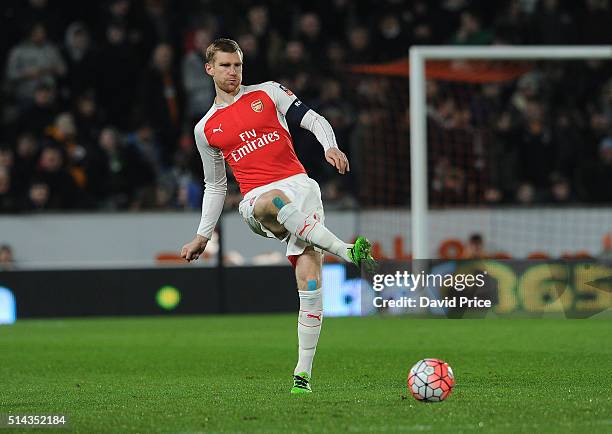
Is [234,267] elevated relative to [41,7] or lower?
lower

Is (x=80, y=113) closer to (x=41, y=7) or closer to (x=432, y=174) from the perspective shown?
(x=41, y=7)

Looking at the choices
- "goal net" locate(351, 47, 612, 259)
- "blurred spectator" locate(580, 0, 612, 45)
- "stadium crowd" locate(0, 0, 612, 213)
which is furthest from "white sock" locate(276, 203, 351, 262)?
"blurred spectator" locate(580, 0, 612, 45)

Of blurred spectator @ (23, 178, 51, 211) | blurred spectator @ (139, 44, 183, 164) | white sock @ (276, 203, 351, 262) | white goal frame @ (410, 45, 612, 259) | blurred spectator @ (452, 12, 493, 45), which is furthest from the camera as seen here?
blurred spectator @ (452, 12, 493, 45)

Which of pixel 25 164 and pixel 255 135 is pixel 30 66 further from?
pixel 255 135

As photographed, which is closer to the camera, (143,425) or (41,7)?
(143,425)

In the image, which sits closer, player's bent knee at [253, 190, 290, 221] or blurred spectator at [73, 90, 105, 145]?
player's bent knee at [253, 190, 290, 221]

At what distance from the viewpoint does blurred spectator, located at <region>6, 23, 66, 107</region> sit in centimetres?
1747

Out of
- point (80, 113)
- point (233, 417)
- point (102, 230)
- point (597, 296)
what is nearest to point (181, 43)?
point (80, 113)

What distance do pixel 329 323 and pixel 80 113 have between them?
5025mm

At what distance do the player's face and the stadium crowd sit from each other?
8587 mm

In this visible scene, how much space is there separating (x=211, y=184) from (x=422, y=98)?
7.14 meters

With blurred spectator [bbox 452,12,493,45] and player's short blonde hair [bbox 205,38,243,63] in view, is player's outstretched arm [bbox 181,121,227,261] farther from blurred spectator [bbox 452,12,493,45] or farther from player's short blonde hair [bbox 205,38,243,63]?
blurred spectator [bbox 452,12,493,45]

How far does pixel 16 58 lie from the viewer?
17531mm

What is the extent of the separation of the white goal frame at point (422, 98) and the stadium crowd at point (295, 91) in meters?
2.01
